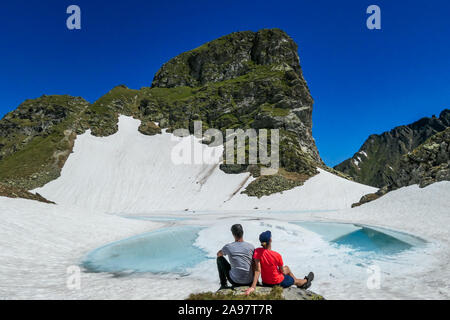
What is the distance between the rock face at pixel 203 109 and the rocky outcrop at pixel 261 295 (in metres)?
55.3

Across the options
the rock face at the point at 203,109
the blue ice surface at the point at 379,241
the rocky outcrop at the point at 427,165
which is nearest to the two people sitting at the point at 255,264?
the blue ice surface at the point at 379,241

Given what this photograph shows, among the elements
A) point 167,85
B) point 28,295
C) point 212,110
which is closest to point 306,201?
point 28,295

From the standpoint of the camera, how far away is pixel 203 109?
11312 centimetres

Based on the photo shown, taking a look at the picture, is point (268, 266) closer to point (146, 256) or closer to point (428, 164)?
point (146, 256)

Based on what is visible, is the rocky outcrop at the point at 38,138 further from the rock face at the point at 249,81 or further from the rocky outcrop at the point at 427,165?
the rocky outcrop at the point at 427,165

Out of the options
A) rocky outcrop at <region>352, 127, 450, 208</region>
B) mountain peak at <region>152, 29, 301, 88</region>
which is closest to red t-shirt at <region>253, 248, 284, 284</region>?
rocky outcrop at <region>352, 127, 450, 208</region>

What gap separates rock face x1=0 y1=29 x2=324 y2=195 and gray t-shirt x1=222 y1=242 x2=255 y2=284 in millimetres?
54938

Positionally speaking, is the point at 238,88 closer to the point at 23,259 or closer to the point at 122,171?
the point at 122,171

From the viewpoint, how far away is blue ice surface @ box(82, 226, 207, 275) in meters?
12.1

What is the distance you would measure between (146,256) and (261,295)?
442 inches

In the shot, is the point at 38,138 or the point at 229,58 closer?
the point at 38,138

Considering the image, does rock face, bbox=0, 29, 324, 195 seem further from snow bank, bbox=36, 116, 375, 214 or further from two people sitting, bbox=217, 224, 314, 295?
Answer: two people sitting, bbox=217, 224, 314, 295

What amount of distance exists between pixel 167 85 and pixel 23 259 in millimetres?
150991

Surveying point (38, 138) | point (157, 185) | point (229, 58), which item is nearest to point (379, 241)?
point (157, 185)
